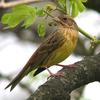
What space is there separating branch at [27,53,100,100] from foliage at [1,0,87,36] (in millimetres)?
274

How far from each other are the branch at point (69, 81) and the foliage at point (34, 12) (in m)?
0.27

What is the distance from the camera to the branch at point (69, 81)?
250 cm

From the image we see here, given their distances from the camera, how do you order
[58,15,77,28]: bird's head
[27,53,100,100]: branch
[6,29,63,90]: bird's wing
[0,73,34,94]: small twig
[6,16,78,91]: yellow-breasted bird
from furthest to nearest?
[0,73,34,94]: small twig < [58,15,77,28]: bird's head < [6,16,78,91]: yellow-breasted bird < [6,29,63,90]: bird's wing < [27,53,100,100]: branch

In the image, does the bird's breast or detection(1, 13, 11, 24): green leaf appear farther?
the bird's breast

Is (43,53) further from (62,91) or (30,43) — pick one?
(30,43)

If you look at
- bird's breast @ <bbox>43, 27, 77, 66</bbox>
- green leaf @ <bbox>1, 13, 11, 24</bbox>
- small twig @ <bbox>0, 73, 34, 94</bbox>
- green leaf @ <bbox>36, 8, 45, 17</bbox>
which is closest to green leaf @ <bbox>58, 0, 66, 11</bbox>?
green leaf @ <bbox>36, 8, 45, 17</bbox>

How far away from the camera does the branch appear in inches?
98.3

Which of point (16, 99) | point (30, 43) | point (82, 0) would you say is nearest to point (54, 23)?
point (82, 0)

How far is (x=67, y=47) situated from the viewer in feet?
11.2

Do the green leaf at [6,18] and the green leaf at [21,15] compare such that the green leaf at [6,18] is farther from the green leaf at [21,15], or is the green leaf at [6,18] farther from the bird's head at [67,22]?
the bird's head at [67,22]

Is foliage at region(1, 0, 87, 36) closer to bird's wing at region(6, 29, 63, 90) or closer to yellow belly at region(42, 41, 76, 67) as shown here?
bird's wing at region(6, 29, 63, 90)

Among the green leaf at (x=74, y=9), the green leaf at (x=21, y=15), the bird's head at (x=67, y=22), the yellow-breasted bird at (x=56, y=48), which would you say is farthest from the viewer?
the bird's head at (x=67, y=22)

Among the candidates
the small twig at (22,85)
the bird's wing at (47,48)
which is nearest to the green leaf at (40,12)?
the bird's wing at (47,48)

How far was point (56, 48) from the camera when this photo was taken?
352 cm
